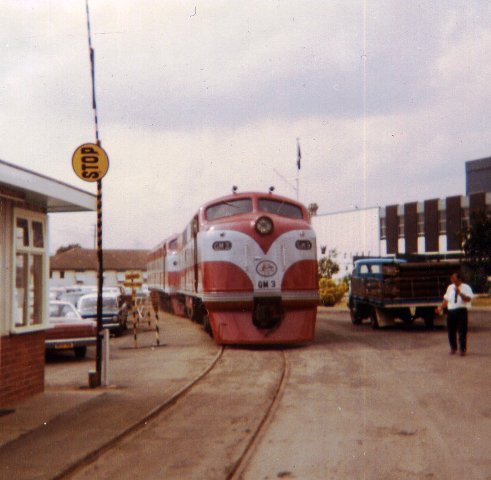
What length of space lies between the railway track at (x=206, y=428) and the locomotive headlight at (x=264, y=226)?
Answer: 460 centimetres

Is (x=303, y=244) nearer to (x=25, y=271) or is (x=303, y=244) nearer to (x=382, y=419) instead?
(x=25, y=271)

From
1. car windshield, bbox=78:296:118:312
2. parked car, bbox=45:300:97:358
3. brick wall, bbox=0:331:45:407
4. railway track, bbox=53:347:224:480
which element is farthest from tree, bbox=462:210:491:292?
brick wall, bbox=0:331:45:407

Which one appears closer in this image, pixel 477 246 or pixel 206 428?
pixel 206 428

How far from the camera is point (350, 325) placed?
1005 inches

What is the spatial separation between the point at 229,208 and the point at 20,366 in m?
9.12

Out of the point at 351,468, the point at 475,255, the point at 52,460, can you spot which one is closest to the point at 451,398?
the point at 351,468

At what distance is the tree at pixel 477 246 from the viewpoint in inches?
1639

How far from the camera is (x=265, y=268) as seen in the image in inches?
680

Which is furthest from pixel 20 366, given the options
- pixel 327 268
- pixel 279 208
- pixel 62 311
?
pixel 327 268

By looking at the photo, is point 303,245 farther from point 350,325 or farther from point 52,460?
point 52,460

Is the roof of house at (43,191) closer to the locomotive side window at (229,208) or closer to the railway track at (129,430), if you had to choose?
the railway track at (129,430)

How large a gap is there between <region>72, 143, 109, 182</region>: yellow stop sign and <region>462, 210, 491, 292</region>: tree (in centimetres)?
3382

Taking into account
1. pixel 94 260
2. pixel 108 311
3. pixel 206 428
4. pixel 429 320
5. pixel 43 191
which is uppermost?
pixel 94 260

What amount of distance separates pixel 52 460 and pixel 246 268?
1058cm
